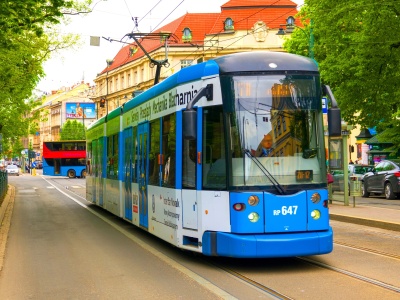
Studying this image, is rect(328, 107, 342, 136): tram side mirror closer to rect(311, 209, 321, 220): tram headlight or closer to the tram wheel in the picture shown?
rect(311, 209, 321, 220): tram headlight

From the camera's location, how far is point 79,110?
126500 mm

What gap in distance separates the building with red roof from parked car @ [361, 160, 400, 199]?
1397 inches

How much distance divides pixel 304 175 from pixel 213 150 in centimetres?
132

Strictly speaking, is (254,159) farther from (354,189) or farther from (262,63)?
(354,189)

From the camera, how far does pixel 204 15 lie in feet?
275

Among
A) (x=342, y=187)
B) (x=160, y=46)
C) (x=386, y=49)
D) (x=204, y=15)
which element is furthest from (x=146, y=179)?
(x=204, y=15)

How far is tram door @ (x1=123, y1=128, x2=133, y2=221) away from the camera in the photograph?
50.4ft

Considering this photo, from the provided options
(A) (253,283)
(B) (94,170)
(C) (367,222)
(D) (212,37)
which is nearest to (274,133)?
(A) (253,283)

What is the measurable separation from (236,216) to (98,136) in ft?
42.0

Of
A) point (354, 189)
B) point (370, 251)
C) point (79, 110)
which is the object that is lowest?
point (370, 251)

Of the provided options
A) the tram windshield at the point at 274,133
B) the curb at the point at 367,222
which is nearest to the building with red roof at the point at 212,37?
the curb at the point at 367,222

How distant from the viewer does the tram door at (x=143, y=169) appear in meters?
13.4

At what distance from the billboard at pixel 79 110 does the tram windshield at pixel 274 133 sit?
11388 cm

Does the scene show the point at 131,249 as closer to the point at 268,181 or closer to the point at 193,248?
the point at 193,248
